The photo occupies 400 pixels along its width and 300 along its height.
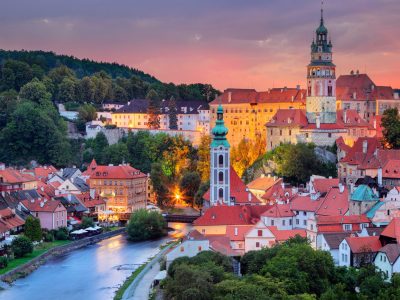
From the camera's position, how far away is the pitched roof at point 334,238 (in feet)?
126

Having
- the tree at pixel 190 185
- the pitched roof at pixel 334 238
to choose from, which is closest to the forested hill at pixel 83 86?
the tree at pixel 190 185

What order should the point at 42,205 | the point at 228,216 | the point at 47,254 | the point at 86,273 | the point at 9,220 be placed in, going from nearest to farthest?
the point at 86,273
the point at 228,216
the point at 47,254
the point at 9,220
the point at 42,205

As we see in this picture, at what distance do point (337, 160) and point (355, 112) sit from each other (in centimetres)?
659

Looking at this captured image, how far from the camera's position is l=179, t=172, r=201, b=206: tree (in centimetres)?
6962

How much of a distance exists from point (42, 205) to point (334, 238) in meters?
21.9

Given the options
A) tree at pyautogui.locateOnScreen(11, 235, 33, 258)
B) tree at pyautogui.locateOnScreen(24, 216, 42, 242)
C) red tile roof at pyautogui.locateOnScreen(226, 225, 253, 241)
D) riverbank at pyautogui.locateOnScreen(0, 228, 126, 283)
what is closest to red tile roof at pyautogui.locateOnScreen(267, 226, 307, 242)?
red tile roof at pyautogui.locateOnScreen(226, 225, 253, 241)

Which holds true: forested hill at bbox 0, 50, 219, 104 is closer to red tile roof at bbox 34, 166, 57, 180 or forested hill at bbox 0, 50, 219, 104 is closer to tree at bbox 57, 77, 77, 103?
tree at bbox 57, 77, 77, 103

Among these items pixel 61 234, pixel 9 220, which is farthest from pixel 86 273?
pixel 61 234

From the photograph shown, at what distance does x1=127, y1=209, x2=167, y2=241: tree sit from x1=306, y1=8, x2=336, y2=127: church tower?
14.9m

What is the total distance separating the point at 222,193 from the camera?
52500 millimetres

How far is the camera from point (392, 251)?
34.8 meters

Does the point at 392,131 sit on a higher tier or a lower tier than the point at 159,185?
higher

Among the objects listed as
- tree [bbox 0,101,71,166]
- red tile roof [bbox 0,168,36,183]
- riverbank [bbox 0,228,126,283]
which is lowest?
riverbank [bbox 0,228,126,283]

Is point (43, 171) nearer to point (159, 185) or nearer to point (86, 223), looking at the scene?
point (159, 185)
